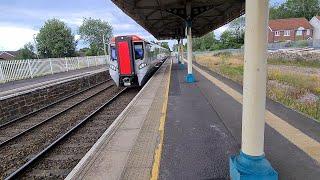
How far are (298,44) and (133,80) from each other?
4081cm

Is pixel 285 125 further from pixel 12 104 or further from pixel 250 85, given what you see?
pixel 12 104

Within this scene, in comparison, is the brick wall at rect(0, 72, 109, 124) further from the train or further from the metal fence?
the metal fence

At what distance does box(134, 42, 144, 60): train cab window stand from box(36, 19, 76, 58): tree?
45419mm

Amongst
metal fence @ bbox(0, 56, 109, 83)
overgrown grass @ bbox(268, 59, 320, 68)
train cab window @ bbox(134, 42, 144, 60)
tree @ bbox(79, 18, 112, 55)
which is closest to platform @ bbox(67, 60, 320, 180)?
train cab window @ bbox(134, 42, 144, 60)

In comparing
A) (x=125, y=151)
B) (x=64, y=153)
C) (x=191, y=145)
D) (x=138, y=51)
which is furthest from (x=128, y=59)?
(x=191, y=145)

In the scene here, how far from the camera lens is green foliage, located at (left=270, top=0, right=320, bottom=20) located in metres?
96.4

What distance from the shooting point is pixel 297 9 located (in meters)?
99.0

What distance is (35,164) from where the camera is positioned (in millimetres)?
7141

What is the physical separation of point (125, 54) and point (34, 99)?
19.0 ft

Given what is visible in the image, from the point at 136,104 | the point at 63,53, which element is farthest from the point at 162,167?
the point at 63,53

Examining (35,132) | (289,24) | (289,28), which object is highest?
(289,24)

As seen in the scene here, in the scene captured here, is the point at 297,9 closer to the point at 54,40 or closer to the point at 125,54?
the point at 54,40

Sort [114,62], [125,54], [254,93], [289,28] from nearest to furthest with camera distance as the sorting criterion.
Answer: [254,93]
[125,54]
[114,62]
[289,28]

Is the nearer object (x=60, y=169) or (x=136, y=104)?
(x=60, y=169)
